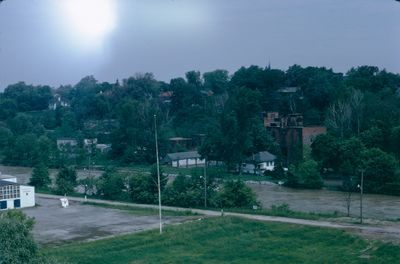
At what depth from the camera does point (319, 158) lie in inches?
891

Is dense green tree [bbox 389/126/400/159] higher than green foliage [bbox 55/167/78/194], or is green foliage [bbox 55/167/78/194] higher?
dense green tree [bbox 389/126/400/159]

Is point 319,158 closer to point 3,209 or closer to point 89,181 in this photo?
point 89,181

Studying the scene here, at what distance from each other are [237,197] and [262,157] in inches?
348

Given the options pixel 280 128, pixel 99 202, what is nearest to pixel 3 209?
pixel 99 202

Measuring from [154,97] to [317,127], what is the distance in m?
17.5

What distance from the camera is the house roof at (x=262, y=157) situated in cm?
2477

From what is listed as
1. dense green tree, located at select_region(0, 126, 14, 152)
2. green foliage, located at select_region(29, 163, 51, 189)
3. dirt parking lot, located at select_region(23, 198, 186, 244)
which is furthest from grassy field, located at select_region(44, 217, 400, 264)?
dense green tree, located at select_region(0, 126, 14, 152)

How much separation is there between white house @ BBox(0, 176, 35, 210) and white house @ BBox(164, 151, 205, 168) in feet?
35.9

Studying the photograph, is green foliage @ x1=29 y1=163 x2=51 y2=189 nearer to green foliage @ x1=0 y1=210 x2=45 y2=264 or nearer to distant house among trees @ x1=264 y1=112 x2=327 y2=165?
distant house among trees @ x1=264 y1=112 x2=327 y2=165

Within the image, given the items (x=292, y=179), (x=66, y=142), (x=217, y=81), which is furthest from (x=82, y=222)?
(x=217, y=81)

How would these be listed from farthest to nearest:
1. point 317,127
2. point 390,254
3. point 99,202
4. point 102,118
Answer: point 102,118 → point 317,127 → point 99,202 → point 390,254

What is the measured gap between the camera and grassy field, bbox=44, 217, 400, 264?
10.4 metres

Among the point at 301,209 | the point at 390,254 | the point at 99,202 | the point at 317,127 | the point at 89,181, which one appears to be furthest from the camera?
the point at 317,127

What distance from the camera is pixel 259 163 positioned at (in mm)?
24656
